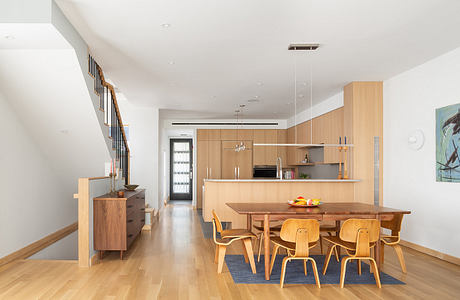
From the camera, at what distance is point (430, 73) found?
524 centimetres

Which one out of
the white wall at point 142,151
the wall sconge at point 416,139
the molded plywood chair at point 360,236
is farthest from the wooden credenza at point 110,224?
the wall sconge at point 416,139

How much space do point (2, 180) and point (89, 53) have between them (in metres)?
2.06

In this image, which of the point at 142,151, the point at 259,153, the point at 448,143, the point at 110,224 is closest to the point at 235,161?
the point at 259,153

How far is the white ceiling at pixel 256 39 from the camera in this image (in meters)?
3.51

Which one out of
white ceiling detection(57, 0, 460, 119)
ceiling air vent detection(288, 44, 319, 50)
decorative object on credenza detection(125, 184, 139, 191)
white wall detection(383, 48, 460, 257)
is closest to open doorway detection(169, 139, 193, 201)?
white ceiling detection(57, 0, 460, 119)

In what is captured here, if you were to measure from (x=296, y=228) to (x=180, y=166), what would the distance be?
9699 millimetres

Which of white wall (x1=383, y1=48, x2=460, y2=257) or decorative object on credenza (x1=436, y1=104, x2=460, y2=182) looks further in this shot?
white wall (x1=383, y1=48, x2=460, y2=257)

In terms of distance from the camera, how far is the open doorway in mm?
13109

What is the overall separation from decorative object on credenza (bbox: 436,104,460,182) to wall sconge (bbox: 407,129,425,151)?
0.33 metres

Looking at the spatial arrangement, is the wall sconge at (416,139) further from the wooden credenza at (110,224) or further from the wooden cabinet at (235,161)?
the wooden cabinet at (235,161)

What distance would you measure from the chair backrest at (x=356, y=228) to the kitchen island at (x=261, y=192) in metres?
2.40

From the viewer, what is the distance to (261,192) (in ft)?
20.2

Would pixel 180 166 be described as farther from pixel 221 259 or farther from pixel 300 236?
pixel 300 236

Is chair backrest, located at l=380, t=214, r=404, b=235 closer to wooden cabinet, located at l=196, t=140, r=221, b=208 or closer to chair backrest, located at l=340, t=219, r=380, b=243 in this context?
chair backrest, located at l=340, t=219, r=380, b=243
